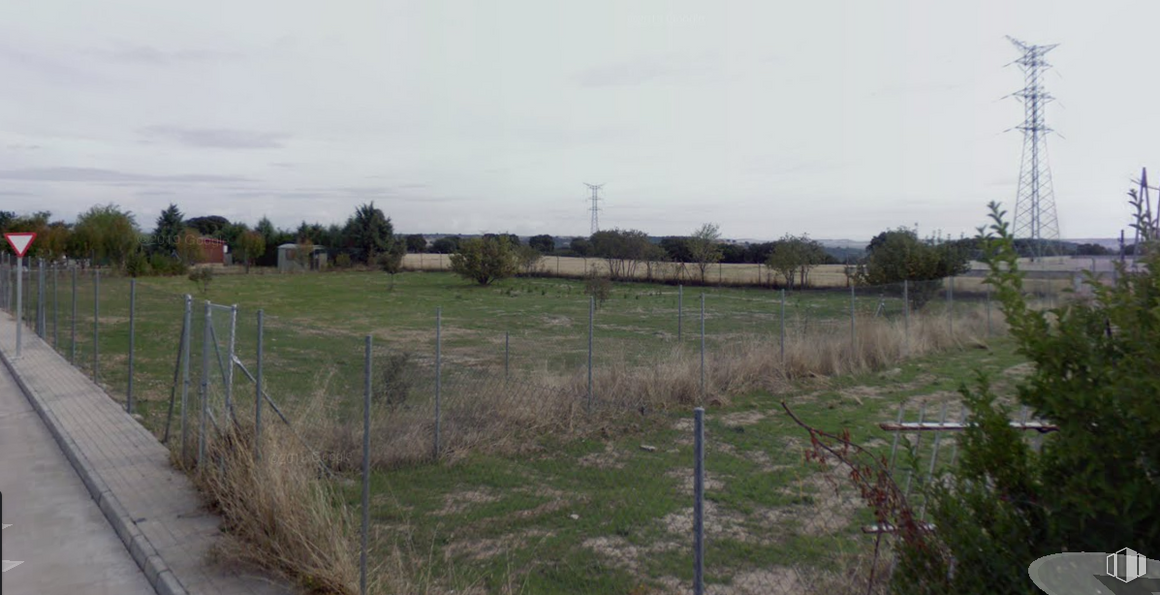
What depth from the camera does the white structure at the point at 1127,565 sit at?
2312 mm

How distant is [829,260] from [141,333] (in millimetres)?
38333

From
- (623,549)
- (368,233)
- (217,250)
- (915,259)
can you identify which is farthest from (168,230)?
(623,549)

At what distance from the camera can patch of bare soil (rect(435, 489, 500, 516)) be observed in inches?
312

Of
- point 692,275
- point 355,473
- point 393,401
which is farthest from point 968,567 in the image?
point 692,275

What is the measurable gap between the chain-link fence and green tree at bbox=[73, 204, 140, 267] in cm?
3967

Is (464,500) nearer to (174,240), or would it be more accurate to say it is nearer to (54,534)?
(54,534)

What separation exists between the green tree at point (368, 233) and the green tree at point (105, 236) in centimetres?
2088

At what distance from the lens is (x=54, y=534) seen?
24.4ft

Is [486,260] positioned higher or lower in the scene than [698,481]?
higher

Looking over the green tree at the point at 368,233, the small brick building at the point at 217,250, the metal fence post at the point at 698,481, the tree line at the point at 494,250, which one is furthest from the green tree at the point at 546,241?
A: the metal fence post at the point at 698,481

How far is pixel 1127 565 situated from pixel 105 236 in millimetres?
61146

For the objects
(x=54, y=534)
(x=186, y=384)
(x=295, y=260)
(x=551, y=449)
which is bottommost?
(x=54, y=534)

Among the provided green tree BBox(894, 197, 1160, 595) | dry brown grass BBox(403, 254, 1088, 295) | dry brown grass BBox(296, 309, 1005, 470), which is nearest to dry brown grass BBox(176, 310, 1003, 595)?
dry brown grass BBox(296, 309, 1005, 470)

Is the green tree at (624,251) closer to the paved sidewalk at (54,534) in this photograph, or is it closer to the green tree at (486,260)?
the green tree at (486,260)
